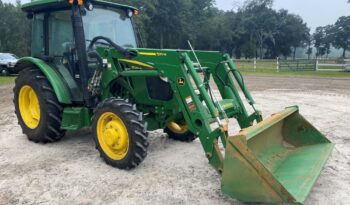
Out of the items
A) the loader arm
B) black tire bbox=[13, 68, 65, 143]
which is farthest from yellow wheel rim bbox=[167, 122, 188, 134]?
black tire bbox=[13, 68, 65, 143]

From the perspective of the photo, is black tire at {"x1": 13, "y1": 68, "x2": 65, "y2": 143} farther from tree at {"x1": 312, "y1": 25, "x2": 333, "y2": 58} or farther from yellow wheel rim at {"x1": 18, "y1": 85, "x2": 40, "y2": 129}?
tree at {"x1": 312, "y1": 25, "x2": 333, "y2": 58}

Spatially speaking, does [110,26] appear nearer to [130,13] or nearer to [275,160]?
[130,13]

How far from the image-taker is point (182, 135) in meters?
5.80

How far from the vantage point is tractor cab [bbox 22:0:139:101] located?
5.27m

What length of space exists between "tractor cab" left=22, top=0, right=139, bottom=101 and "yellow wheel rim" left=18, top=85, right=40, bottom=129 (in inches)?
25.9

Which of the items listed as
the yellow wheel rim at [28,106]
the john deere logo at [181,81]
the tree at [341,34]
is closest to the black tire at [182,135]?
the john deere logo at [181,81]

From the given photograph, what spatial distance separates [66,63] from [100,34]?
0.72 m

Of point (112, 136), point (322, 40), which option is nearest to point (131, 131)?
point (112, 136)

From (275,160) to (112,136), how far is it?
6.76 ft

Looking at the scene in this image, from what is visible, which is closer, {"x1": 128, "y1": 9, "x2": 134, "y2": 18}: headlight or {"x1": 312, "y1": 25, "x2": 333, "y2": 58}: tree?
{"x1": 128, "y1": 9, "x2": 134, "y2": 18}: headlight

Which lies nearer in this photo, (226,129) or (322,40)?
(226,129)

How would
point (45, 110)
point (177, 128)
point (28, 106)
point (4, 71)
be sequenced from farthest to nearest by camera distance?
point (4, 71), point (28, 106), point (177, 128), point (45, 110)

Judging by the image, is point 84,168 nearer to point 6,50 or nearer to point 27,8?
point 27,8

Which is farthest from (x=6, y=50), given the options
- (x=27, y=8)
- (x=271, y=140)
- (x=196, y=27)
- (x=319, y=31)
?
(x=319, y=31)
